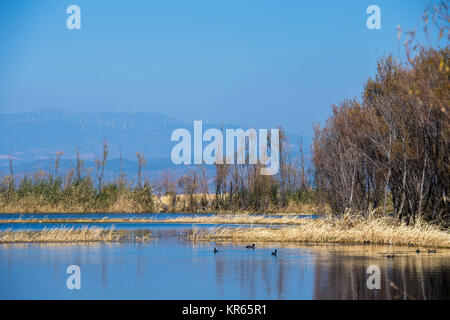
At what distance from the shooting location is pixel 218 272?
27.4m

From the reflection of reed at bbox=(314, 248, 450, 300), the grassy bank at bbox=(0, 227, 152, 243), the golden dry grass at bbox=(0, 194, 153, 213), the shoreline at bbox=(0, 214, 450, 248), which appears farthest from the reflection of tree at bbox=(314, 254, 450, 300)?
the golden dry grass at bbox=(0, 194, 153, 213)

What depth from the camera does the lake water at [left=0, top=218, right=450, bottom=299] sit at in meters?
22.2

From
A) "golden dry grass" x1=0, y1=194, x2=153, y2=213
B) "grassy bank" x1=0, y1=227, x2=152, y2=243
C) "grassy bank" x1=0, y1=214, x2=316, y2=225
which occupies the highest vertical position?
"golden dry grass" x1=0, y1=194, x2=153, y2=213

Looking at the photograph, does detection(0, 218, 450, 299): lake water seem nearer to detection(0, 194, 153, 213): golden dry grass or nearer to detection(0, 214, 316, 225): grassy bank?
detection(0, 214, 316, 225): grassy bank

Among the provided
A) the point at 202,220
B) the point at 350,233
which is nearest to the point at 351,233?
the point at 350,233

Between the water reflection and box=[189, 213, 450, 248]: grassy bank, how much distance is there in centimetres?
156

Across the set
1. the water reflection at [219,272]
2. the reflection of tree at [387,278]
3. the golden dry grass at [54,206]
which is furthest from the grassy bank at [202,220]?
the reflection of tree at [387,278]

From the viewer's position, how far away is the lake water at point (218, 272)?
2219cm

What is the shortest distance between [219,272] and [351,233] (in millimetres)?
13962

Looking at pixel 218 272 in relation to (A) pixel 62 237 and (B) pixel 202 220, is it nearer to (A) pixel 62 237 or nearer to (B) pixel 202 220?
(A) pixel 62 237

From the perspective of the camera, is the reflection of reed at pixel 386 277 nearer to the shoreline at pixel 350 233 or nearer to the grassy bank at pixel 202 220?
the shoreline at pixel 350 233

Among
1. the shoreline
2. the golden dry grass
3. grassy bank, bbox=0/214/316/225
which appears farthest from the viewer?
the golden dry grass

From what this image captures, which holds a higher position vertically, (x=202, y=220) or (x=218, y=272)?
(x=202, y=220)
